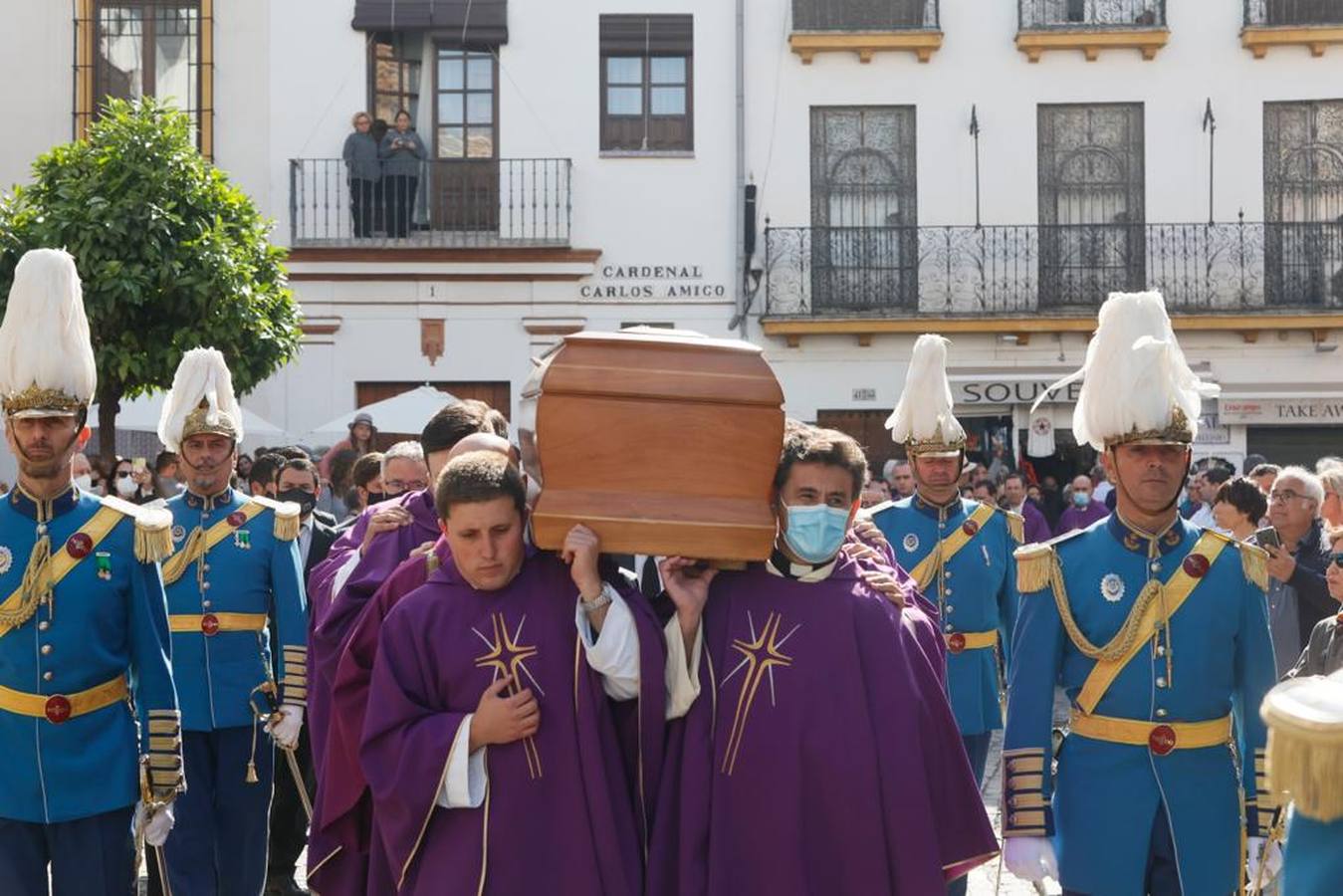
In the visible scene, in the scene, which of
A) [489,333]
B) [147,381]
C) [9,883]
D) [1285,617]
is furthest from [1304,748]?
[489,333]

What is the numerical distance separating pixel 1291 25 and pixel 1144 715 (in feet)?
63.0

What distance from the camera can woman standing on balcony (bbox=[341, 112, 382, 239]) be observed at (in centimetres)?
2191

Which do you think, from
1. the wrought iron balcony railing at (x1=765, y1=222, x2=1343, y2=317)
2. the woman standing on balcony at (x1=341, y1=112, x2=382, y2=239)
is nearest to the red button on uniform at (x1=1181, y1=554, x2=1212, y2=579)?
the wrought iron balcony railing at (x1=765, y1=222, x2=1343, y2=317)

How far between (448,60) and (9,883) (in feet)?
58.8

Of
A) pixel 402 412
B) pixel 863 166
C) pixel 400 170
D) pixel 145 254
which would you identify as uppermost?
pixel 863 166

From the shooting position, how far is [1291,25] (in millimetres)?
22812

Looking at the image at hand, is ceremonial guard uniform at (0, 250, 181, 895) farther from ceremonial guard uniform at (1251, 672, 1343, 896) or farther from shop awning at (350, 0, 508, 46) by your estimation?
shop awning at (350, 0, 508, 46)

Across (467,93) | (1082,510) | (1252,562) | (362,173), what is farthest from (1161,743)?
(467,93)

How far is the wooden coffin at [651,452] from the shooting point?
459 cm

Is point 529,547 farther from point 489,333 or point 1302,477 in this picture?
point 489,333

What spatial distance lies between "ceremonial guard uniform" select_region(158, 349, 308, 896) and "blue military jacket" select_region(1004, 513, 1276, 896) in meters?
3.41

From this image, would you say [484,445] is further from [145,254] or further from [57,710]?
[145,254]

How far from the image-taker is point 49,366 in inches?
239

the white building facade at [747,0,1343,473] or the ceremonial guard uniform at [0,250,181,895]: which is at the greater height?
the white building facade at [747,0,1343,473]
